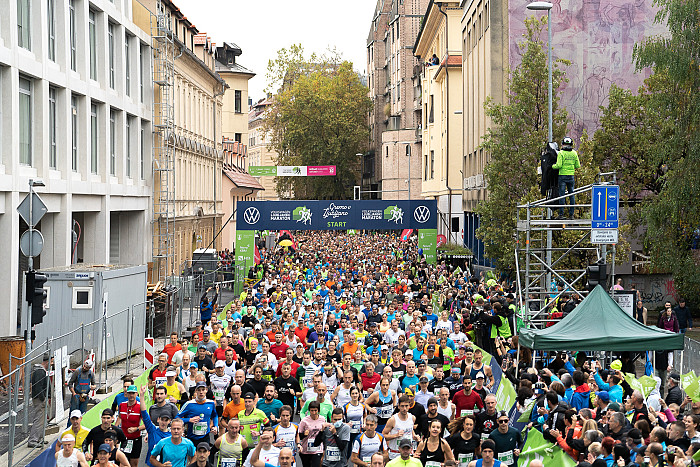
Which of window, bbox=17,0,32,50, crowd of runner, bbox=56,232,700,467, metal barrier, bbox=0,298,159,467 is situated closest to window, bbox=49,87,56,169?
window, bbox=17,0,32,50

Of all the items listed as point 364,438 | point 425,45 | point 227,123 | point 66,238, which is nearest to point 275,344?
point 364,438

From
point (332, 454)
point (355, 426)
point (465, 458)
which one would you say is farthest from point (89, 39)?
point (465, 458)

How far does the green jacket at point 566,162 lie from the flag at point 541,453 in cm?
864

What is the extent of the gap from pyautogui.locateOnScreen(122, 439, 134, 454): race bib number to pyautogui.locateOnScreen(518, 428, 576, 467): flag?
470 cm

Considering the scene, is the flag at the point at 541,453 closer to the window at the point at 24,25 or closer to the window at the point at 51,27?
the window at the point at 24,25

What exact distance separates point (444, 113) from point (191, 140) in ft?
59.4

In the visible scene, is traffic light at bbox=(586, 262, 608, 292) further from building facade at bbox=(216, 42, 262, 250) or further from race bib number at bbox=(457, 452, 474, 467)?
building facade at bbox=(216, 42, 262, 250)

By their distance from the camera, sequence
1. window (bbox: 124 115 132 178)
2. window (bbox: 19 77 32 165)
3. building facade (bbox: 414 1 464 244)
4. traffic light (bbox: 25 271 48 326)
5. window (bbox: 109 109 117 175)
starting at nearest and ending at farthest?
1. traffic light (bbox: 25 271 48 326)
2. window (bbox: 19 77 32 165)
3. window (bbox: 109 109 117 175)
4. window (bbox: 124 115 132 178)
5. building facade (bbox: 414 1 464 244)

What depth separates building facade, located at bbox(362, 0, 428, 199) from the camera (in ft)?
306

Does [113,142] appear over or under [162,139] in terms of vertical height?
under

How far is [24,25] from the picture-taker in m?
24.7

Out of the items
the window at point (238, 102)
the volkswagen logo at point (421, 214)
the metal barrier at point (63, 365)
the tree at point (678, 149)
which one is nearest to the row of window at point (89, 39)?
the metal barrier at point (63, 365)

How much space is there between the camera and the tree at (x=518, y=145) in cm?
3047

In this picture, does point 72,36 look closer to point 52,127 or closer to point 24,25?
point 52,127
